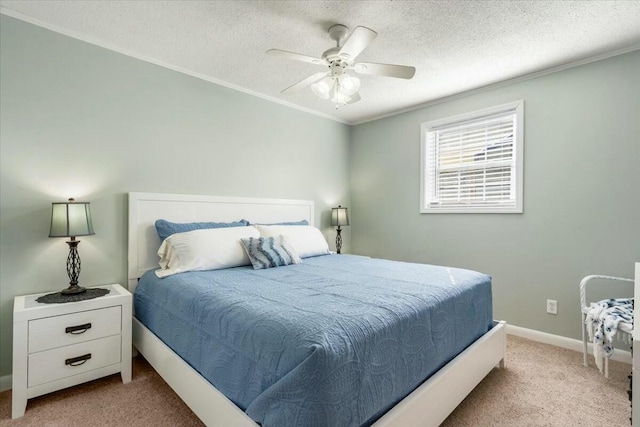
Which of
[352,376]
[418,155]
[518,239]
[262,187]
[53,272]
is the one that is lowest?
[352,376]

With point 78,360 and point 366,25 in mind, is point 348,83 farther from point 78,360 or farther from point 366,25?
point 78,360

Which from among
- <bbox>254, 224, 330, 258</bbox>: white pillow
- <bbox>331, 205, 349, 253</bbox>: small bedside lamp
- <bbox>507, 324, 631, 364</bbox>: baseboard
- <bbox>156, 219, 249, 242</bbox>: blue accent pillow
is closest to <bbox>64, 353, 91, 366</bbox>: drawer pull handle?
<bbox>156, 219, 249, 242</bbox>: blue accent pillow

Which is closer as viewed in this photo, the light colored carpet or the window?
the light colored carpet

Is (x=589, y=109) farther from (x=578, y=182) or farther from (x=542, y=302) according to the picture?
(x=542, y=302)

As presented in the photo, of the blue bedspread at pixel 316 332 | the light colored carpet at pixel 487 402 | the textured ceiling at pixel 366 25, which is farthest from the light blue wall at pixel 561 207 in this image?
the blue bedspread at pixel 316 332

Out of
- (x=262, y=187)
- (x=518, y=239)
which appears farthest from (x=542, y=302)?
(x=262, y=187)

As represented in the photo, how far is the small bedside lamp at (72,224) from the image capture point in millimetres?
1982

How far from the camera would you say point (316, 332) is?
3.82 feet

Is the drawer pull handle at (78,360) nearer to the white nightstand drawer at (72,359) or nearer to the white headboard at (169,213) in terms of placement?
the white nightstand drawer at (72,359)

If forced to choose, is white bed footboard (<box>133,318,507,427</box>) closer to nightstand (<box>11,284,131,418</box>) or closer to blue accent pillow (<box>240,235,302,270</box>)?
nightstand (<box>11,284,131,418</box>)

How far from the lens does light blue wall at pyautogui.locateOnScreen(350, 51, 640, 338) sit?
7.97 ft

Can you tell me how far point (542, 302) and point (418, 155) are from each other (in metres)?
1.95

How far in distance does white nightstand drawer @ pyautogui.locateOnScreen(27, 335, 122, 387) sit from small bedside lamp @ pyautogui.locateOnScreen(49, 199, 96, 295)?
0.37 metres

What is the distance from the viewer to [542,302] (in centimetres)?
282
